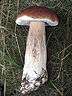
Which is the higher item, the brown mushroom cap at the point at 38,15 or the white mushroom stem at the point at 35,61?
the brown mushroom cap at the point at 38,15

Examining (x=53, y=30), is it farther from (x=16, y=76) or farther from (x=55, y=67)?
(x=16, y=76)

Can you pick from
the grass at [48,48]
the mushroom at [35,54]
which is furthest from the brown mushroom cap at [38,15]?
the grass at [48,48]

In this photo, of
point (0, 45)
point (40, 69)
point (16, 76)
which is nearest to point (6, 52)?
point (0, 45)

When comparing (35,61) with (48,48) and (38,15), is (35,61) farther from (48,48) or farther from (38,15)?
(38,15)

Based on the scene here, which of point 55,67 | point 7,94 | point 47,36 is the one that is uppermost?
point 47,36

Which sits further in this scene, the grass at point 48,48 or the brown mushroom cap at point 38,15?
the grass at point 48,48

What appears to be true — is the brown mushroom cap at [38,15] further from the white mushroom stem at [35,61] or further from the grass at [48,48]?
the grass at [48,48]
